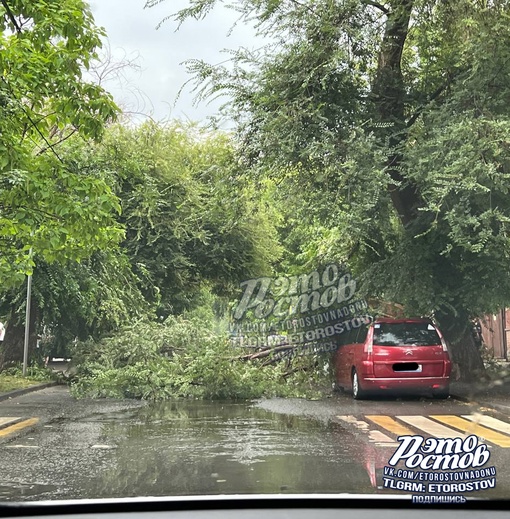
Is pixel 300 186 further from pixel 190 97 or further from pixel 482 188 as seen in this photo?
pixel 190 97

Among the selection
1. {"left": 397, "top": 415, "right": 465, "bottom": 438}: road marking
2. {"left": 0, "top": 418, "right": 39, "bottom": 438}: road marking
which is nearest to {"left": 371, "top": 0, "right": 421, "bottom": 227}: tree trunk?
{"left": 397, "top": 415, "right": 465, "bottom": 438}: road marking

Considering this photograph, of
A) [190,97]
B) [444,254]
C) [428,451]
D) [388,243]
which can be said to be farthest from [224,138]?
[428,451]

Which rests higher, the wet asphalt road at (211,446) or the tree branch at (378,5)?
the tree branch at (378,5)

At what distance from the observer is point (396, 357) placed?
4633 mm

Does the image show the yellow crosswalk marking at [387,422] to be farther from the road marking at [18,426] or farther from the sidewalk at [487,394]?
the road marking at [18,426]

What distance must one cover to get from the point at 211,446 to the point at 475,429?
6.73ft

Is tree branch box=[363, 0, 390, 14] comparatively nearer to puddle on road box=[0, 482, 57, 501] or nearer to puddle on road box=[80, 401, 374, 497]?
puddle on road box=[80, 401, 374, 497]

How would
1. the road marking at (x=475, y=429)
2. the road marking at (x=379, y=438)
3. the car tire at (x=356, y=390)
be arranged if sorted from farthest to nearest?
the car tire at (x=356, y=390)
the road marking at (x=379, y=438)
the road marking at (x=475, y=429)

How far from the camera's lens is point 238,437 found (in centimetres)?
504

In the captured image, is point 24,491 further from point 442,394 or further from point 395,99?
point 395,99

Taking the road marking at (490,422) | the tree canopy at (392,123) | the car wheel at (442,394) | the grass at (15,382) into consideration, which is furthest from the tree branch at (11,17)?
the road marking at (490,422)

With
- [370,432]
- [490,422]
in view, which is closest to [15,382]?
[370,432]

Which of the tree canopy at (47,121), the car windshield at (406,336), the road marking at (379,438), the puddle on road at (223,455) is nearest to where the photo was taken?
the puddle on road at (223,455)

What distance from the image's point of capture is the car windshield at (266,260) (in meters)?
3.73
